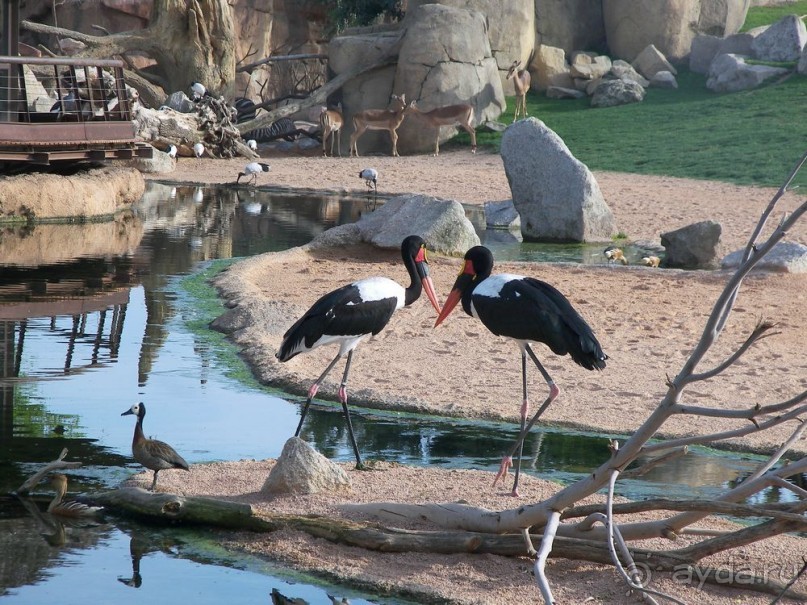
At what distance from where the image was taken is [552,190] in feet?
53.0

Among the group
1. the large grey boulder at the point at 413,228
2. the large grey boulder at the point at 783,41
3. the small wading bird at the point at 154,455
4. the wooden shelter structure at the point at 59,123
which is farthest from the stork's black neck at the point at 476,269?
the large grey boulder at the point at 783,41

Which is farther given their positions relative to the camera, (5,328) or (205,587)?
(5,328)

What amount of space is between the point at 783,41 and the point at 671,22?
11.6 feet

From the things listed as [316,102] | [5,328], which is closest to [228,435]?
[5,328]

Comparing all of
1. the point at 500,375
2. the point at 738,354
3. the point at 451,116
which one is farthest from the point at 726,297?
the point at 451,116

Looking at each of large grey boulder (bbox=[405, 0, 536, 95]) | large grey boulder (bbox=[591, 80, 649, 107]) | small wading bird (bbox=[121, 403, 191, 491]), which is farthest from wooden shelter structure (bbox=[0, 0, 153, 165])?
large grey boulder (bbox=[591, 80, 649, 107])

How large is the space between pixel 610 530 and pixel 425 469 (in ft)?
9.81

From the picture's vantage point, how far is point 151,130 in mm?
24641

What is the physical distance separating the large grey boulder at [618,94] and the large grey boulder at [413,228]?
17344mm

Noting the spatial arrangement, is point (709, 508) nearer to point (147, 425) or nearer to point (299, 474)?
point (299, 474)

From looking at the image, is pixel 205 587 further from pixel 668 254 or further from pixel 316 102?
pixel 316 102

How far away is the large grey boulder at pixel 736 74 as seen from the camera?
97.3 feet

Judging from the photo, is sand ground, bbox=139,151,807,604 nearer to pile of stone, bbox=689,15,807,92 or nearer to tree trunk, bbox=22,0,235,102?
pile of stone, bbox=689,15,807,92

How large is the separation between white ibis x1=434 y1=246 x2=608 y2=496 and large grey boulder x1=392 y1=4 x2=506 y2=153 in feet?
73.9
